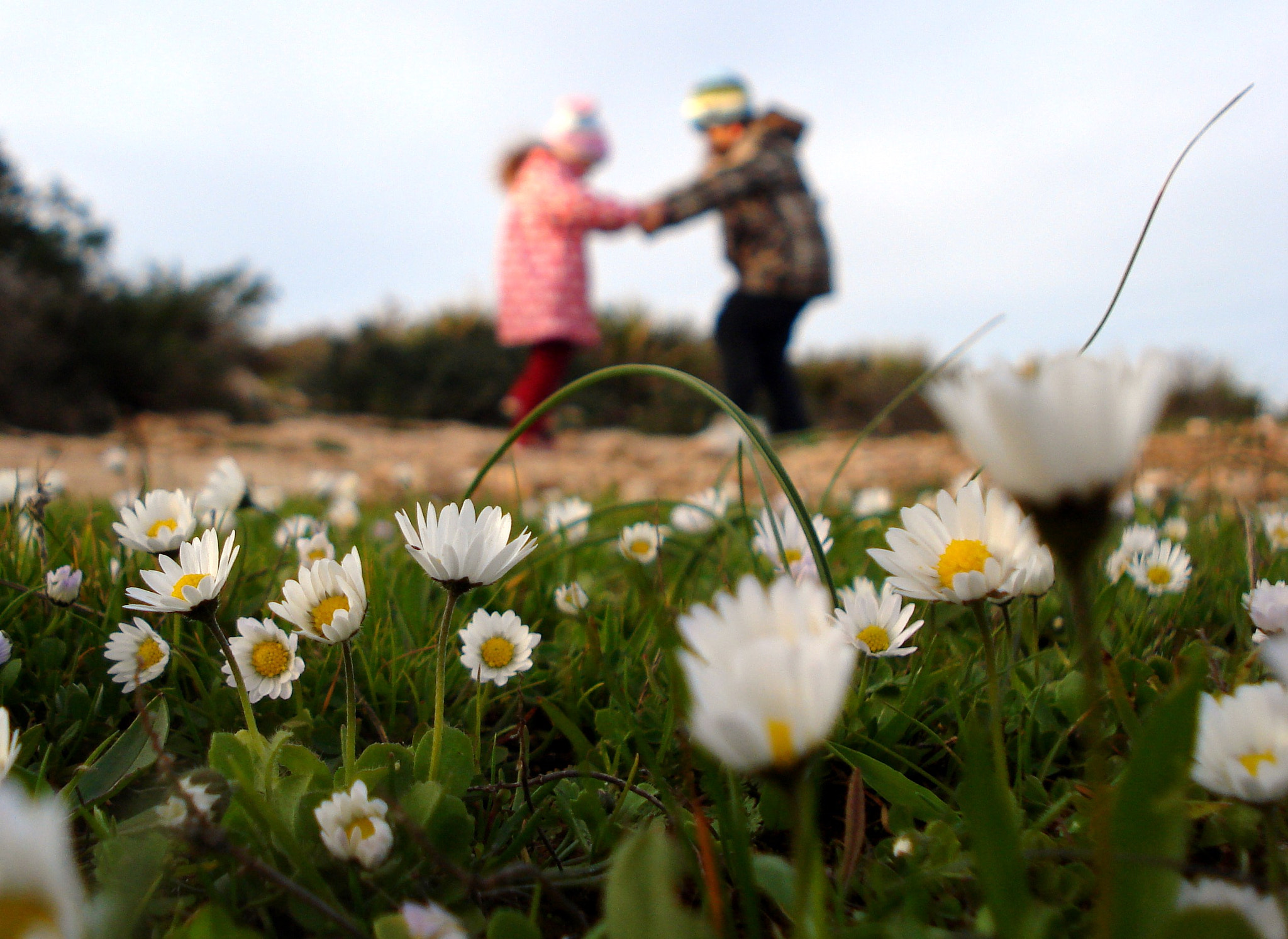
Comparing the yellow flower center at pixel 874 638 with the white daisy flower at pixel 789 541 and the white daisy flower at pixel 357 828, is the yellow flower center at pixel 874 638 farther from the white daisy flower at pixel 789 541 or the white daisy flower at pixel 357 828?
the white daisy flower at pixel 357 828

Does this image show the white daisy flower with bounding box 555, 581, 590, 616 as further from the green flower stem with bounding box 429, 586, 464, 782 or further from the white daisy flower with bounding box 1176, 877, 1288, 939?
the white daisy flower with bounding box 1176, 877, 1288, 939

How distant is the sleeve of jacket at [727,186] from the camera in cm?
648

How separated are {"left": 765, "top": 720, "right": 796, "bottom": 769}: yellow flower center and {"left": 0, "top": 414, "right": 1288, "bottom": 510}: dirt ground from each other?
1.98 metres

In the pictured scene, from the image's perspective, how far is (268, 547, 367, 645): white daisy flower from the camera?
3.15 ft

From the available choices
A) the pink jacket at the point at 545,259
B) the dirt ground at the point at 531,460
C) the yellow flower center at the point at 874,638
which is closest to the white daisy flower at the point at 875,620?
the yellow flower center at the point at 874,638

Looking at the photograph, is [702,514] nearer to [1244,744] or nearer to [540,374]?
[1244,744]

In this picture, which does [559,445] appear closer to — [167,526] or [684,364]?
[684,364]

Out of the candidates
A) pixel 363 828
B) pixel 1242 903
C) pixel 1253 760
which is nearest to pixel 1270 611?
pixel 1253 760

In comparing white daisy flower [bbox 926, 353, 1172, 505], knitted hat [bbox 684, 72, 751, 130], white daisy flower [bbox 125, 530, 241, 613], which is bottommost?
white daisy flower [bbox 125, 530, 241, 613]

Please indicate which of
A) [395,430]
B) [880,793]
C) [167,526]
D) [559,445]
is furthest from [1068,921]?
[395,430]

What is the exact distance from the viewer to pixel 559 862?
90 centimetres

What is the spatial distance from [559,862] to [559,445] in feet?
23.3

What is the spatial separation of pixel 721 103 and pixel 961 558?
22.0ft

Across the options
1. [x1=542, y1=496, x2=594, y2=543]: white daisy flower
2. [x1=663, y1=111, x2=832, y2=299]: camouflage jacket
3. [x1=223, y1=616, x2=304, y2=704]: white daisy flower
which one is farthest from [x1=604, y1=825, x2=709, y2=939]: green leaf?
[x1=663, y1=111, x2=832, y2=299]: camouflage jacket
